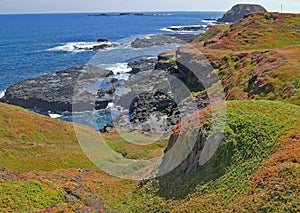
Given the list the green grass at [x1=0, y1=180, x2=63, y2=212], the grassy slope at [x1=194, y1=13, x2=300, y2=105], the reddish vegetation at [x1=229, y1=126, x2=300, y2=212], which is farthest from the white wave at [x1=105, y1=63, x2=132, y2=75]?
the reddish vegetation at [x1=229, y1=126, x2=300, y2=212]

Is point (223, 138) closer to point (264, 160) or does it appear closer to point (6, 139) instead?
point (264, 160)

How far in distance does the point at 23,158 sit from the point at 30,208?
18.4m

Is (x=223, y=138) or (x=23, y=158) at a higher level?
(x=223, y=138)

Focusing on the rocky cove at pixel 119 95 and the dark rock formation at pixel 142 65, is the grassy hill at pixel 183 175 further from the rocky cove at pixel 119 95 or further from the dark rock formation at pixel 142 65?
the dark rock formation at pixel 142 65

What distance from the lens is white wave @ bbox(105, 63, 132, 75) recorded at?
122 m

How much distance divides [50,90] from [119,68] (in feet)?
123

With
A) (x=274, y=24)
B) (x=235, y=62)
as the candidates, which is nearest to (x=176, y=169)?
(x=235, y=62)

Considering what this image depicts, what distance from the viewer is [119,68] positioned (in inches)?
4980

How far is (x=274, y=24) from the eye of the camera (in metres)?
106

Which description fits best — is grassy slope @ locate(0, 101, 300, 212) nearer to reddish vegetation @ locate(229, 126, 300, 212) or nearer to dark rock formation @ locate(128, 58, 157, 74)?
reddish vegetation @ locate(229, 126, 300, 212)

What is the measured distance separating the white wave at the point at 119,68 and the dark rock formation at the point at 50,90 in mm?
7123

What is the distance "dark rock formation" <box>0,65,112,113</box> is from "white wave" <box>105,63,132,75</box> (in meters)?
7.12

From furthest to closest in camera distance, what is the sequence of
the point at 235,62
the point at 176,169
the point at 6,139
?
the point at 235,62 < the point at 6,139 < the point at 176,169

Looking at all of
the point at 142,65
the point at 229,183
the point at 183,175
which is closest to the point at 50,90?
the point at 142,65
